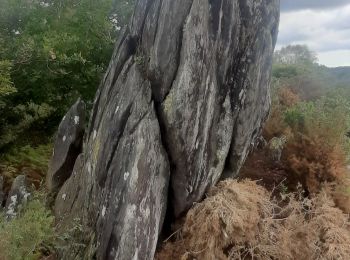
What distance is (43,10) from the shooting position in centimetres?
1284

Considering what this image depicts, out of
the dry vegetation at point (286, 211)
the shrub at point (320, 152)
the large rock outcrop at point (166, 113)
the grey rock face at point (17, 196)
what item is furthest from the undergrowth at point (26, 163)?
the shrub at point (320, 152)

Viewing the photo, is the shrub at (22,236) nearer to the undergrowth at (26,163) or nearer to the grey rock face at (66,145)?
the grey rock face at (66,145)

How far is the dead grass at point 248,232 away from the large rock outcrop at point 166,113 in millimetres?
494

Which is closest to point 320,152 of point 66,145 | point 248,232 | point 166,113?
point 248,232

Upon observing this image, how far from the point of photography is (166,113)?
27.6ft

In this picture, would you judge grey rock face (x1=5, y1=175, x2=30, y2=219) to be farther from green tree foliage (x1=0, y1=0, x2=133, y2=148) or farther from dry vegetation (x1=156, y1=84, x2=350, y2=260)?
dry vegetation (x1=156, y1=84, x2=350, y2=260)

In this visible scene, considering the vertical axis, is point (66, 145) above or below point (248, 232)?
above

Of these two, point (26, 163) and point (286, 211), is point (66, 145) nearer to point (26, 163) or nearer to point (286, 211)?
point (26, 163)

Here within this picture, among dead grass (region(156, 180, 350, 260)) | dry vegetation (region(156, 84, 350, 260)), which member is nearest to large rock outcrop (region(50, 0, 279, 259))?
dead grass (region(156, 180, 350, 260))

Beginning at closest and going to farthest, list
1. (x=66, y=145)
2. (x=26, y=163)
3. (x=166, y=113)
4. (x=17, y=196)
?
(x=166, y=113), (x=17, y=196), (x=66, y=145), (x=26, y=163)

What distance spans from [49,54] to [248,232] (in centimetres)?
691

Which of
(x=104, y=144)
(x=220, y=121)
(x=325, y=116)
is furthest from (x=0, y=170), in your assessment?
(x=325, y=116)

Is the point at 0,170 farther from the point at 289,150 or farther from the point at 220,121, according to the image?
the point at 289,150

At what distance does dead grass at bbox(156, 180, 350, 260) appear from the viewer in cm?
885
